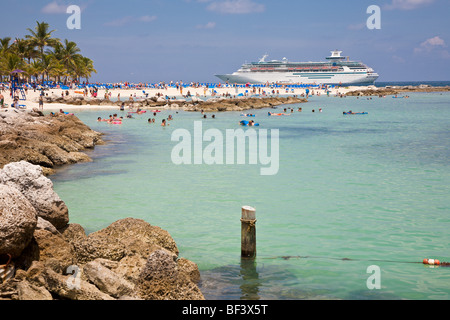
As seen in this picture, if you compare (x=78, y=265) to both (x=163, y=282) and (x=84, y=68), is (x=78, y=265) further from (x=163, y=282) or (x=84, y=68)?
(x=84, y=68)

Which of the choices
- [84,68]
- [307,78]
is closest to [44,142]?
[84,68]

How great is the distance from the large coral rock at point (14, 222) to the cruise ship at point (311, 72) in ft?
471

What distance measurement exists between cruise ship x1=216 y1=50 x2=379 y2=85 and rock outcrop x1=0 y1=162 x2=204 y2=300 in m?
143

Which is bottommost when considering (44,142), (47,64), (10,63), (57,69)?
(44,142)

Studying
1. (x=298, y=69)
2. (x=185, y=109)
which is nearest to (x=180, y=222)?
(x=185, y=109)

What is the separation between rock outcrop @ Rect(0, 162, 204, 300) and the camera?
6.75 metres

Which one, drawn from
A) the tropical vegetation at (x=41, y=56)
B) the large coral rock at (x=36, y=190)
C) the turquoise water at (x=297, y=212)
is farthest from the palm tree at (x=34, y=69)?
the large coral rock at (x=36, y=190)

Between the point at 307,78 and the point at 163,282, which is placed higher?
the point at 307,78

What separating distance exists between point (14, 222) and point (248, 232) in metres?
4.30

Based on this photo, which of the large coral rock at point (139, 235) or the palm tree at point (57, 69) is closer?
the large coral rock at point (139, 235)

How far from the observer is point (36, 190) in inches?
370

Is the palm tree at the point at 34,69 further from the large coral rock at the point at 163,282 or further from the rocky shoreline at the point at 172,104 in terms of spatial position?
the large coral rock at the point at 163,282

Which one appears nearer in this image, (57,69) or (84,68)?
(57,69)

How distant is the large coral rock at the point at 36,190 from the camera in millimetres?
9289
